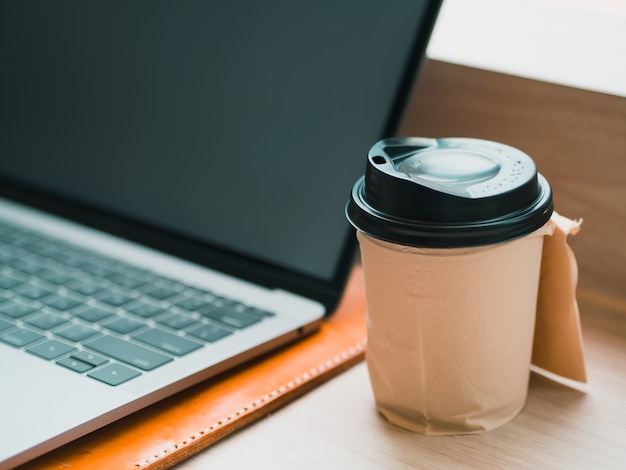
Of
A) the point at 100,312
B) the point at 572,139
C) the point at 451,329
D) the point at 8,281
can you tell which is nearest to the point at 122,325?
the point at 100,312

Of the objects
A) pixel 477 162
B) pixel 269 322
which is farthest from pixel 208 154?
pixel 477 162

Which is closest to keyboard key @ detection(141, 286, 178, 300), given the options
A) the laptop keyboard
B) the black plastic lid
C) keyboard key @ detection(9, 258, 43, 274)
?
the laptop keyboard

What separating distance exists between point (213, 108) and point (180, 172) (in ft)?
0.23

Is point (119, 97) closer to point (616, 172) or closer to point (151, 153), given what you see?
point (151, 153)

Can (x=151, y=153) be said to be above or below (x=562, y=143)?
below

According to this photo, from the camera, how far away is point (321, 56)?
64cm

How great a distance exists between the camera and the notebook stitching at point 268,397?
441mm

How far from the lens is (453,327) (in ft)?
1.45

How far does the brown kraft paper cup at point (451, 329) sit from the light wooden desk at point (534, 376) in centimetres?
2

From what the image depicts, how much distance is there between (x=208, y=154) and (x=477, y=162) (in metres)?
0.31

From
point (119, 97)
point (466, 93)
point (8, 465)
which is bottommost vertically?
point (8, 465)

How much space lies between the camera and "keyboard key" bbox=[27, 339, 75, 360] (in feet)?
1.65

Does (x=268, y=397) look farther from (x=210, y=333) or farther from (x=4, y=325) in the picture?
(x=4, y=325)

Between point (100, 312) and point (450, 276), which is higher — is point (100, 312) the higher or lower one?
the lower one
